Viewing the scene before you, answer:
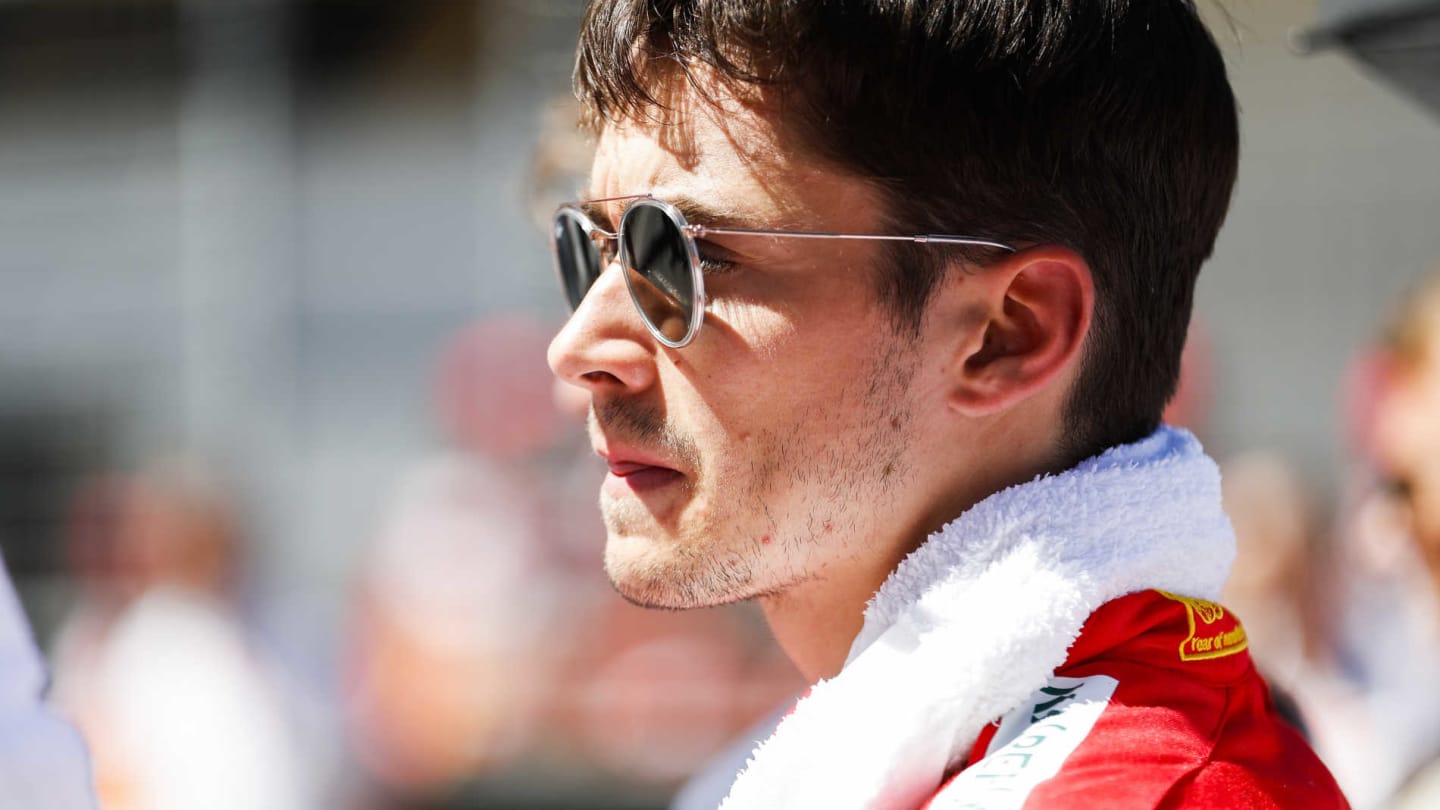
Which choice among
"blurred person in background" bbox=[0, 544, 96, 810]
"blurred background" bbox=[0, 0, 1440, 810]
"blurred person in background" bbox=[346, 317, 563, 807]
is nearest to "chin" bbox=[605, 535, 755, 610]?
"blurred person in background" bbox=[0, 544, 96, 810]

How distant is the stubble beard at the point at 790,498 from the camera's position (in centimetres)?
160

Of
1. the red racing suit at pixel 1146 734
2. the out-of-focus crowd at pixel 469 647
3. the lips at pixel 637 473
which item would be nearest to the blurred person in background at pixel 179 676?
the out-of-focus crowd at pixel 469 647

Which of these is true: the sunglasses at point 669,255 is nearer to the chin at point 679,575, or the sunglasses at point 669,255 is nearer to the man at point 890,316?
the man at point 890,316

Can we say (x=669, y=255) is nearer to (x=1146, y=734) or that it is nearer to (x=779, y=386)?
(x=779, y=386)

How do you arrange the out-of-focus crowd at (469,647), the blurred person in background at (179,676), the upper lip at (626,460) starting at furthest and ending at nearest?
the out-of-focus crowd at (469,647), the blurred person in background at (179,676), the upper lip at (626,460)

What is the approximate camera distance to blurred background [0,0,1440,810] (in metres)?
4.02

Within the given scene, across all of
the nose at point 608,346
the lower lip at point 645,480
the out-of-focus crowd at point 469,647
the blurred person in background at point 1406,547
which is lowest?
the out-of-focus crowd at point 469,647

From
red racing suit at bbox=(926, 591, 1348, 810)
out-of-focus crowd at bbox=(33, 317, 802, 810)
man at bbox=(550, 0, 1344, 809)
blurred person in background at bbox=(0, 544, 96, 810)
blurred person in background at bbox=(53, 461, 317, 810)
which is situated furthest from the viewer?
out-of-focus crowd at bbox=(33, 317, 802, 810)

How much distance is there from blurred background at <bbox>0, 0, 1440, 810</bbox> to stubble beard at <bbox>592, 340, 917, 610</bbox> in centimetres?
87

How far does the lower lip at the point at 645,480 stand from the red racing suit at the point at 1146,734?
1.50ft

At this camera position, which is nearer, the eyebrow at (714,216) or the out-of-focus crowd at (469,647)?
the eyebrow at (714,216)

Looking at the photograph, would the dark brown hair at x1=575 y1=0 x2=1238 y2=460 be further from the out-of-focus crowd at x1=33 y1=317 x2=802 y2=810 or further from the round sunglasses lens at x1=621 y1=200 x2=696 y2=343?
the out-of-focus crowd at x1=33 y1=317 x2=802 y2=810

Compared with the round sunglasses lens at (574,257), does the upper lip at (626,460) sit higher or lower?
lower

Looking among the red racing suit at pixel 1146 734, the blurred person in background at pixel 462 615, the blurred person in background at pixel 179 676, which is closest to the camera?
the red racing suit at pixel 1146 734
